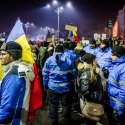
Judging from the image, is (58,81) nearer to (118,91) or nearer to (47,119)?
(47,119)

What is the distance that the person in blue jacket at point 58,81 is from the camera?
7.22 m

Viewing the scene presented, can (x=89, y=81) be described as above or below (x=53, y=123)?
above

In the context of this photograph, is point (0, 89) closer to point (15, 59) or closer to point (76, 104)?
point (15, 59)

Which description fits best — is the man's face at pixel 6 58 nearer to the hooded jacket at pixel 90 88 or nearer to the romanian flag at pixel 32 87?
the romanian flag at pixel 32 87

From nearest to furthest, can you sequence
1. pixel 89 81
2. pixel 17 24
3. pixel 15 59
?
pixel 15 59, pixel 17 24, pixel 89 81

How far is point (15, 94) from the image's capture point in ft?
11.7

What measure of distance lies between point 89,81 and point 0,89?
2456 mm

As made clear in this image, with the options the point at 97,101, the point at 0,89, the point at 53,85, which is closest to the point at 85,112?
the point at 97,101

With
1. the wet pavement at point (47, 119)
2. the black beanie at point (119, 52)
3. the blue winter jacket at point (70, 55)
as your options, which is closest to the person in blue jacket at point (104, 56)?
the blue winter jacket at point (70, 55)

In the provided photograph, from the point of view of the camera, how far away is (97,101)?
19.0 feet

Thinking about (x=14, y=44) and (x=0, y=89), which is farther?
(x=14, y=44)

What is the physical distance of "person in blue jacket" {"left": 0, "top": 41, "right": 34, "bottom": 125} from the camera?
3539 millimetres

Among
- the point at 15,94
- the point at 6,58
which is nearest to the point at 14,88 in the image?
the point at 15,94

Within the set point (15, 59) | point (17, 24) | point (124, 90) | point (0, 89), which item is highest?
point (17, 24)
